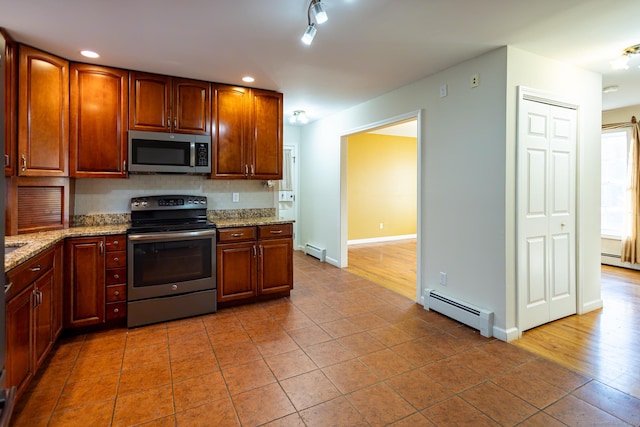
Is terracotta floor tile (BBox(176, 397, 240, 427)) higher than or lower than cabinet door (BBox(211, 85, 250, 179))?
lower

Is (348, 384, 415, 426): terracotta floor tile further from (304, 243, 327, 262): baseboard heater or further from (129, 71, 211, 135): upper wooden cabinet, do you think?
(304, 243, 327, 262): baseboard heater

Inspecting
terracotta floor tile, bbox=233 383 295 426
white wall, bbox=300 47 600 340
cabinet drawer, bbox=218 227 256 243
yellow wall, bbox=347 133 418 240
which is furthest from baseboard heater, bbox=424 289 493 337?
yellow wall, bbox=347 133 418 240

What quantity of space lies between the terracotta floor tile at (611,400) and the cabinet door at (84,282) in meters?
3.67

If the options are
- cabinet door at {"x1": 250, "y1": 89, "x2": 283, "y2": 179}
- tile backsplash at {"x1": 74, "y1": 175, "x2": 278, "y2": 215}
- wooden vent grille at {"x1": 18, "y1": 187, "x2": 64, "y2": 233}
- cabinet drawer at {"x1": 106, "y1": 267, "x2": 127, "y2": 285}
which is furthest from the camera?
cabinet door at {"x1": 250, "y1": 89, "x2": 283, "y2": 179}

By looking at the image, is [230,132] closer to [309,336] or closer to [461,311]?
[309,336]

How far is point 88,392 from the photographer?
208 cm

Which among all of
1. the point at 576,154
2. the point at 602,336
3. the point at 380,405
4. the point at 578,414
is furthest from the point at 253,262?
the point at 576,154

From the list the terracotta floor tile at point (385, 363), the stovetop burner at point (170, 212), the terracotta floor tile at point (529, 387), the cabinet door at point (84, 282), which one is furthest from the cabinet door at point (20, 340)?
the terracotta floor tile at point (529, 387)

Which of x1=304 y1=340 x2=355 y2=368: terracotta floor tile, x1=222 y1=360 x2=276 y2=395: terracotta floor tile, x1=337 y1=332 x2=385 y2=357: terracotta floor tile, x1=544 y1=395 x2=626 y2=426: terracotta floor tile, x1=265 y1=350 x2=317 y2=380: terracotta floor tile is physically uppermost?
x1=337 y1=332 x2=385 y2=357: terracotta floor tile

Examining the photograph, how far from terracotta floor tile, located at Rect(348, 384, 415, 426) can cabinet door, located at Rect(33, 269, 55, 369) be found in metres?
2.08

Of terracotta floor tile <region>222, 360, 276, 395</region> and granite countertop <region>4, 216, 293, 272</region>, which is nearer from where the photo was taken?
granite countertop <region>4, 216, 293, 272</region>

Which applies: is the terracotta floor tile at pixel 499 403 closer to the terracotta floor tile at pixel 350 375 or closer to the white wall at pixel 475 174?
the terracotta floor tile at pixel 350 375

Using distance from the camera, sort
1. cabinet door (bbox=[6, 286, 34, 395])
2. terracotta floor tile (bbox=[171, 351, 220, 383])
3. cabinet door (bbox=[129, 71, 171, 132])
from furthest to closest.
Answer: cabinet door (bbox=[129, 71, 171, 132]) < terracotta floor tile (bbox=[171, 351, 220, 383]) < cabinet door (bbox=[6, 286, 34, 395])

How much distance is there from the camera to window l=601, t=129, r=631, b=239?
5.20 metres
